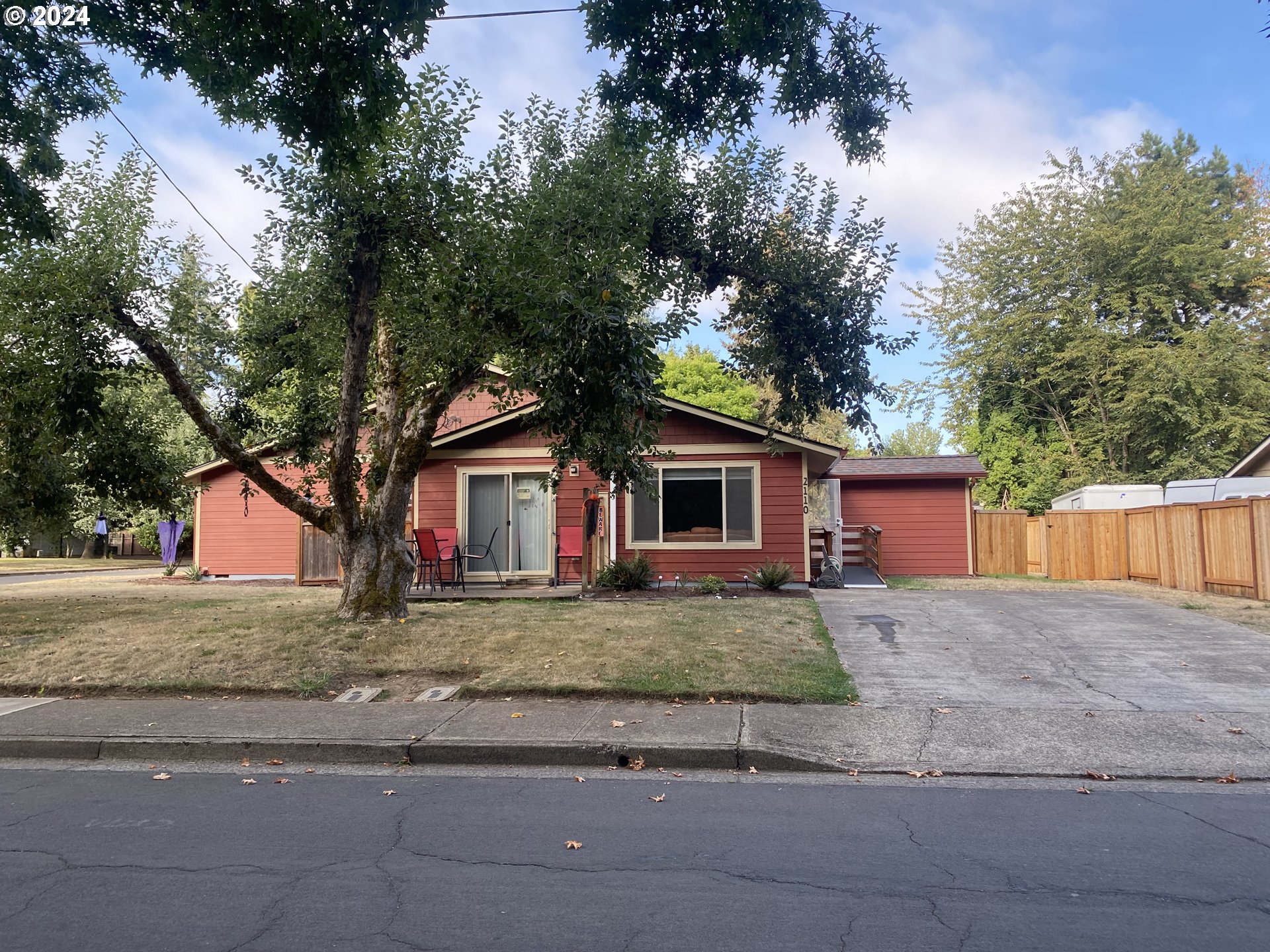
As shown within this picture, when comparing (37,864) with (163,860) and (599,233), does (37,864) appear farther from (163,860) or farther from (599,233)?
(599,233)

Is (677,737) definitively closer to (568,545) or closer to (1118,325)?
(568,545)

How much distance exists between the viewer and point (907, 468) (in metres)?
22.3

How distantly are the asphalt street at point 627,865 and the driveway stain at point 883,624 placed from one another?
491cm

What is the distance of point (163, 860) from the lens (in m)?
4.35

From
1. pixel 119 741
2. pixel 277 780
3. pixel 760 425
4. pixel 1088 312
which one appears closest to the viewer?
pixel 277 780

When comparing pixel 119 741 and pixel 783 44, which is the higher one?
pixel 783 44

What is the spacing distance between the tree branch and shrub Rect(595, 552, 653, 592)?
5374mm

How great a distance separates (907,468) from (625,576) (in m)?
10.2

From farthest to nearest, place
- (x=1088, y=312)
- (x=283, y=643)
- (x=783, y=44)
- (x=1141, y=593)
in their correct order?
(x=1088, y=312), (x=1141, y=593), (x=283, y=643), (x=783, y=44)

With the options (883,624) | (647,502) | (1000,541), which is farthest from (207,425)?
(1000,541)

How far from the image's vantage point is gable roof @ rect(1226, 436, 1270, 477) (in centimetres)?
1861

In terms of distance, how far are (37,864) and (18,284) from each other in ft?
25.5

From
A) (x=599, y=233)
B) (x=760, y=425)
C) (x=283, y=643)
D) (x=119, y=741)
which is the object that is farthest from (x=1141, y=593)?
(x=119, y=741)

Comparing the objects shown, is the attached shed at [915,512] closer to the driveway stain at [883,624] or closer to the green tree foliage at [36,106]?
the driveway stain at [883,624]
